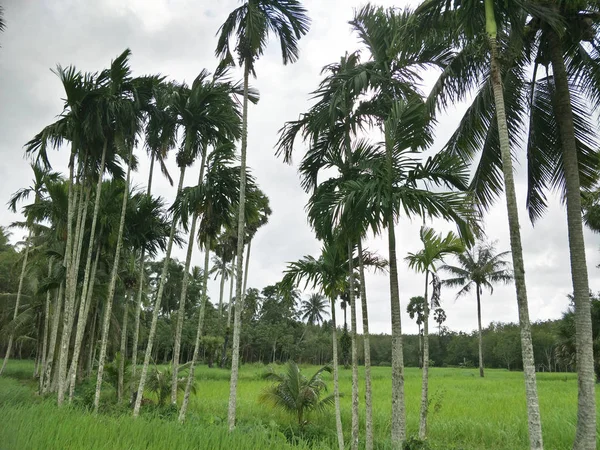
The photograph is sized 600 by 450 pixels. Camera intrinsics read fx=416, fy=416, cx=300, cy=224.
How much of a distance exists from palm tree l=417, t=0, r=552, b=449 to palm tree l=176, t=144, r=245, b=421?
5.33 meters

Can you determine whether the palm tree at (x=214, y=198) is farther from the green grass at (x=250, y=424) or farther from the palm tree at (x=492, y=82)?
the palm tree at (x=492, y=82)

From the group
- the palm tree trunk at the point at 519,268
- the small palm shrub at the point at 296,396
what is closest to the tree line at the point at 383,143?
the palm tree trunk at the point at 519,268

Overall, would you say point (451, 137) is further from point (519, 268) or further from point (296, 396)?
point (296, 396)

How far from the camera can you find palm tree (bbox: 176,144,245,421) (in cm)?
1021

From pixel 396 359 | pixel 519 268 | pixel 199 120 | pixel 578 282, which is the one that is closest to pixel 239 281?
pixel 396 359

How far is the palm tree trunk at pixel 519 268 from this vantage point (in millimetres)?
4359

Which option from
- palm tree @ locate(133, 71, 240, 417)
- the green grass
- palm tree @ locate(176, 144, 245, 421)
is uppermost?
palm tree @ locate(133, 71, 240, 417)

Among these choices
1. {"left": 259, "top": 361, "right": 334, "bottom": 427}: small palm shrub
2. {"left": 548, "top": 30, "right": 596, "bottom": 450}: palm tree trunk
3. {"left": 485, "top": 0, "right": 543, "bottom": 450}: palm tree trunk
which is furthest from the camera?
{"left": 259, "top": 361, "right": 334, "bottom": 427}: small palm shrub

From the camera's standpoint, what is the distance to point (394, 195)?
6148 millimetres

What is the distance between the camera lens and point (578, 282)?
18.7 ft

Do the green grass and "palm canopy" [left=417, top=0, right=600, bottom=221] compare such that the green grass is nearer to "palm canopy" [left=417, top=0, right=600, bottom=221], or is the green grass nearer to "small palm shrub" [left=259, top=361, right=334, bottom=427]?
"small palm shrub" [left=259, top=361, right=334, bottom=427]

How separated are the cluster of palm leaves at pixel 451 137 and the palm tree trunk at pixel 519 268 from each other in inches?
0.5

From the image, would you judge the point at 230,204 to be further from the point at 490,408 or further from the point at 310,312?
the point at 310,312

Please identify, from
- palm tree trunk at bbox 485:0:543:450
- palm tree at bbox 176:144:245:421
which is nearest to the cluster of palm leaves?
palm tree trunk at bbox 485:0:543:450
